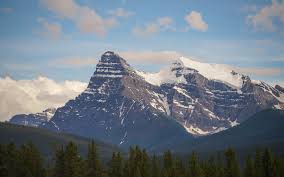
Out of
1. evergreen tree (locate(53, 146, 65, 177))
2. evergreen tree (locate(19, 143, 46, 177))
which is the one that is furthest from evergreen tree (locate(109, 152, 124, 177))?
evergreen tree (locate(53, 146, 65, 177))

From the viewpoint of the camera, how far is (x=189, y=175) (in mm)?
195750

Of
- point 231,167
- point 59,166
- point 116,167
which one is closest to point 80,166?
point 59,166

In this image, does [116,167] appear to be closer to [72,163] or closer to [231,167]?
[231,167]

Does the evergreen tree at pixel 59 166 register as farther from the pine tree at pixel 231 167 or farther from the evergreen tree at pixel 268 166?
the evergreen tree at pixel 268 166

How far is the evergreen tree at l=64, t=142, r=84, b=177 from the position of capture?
16145 cm

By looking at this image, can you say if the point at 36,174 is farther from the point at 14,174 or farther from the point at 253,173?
the point at 253,173

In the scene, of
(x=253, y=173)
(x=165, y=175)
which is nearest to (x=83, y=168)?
(x=165, y=175)

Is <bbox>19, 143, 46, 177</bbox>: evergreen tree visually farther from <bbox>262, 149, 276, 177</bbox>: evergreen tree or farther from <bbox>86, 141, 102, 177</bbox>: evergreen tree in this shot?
<bbox>262, 149, 276, 177</bbox>: evergreen tree

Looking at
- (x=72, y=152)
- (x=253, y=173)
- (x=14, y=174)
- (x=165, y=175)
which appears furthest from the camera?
(x=253, y=173)

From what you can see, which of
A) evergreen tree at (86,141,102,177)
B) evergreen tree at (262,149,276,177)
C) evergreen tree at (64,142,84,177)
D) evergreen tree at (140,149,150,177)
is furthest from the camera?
evergreen tree at (140,149,150,177)

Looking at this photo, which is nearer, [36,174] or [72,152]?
[72,152]

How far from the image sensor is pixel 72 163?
162 meters

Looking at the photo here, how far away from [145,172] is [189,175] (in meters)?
13.1

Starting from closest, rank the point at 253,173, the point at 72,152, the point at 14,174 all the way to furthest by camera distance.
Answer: the point at 72,152 < the point at 14,174 < the point at 253,173
